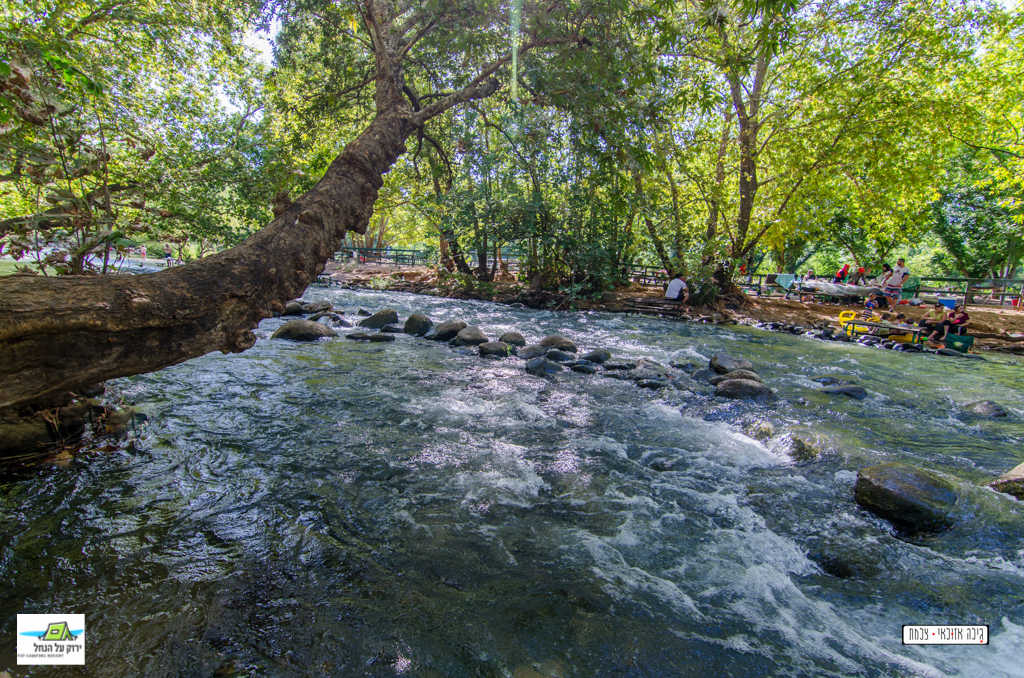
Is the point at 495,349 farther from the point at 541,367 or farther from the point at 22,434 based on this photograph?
the point at 22,434

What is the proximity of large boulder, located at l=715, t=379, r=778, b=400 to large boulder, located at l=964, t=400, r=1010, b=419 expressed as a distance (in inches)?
112

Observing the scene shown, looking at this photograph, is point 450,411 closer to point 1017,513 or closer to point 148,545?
point 148,545

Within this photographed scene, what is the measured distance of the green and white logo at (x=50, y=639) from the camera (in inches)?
90.1

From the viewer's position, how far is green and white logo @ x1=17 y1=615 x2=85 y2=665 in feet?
7.51

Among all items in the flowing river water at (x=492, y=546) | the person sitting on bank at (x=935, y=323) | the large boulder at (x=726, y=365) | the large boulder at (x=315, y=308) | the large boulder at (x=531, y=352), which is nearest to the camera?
the flowing river water at (x=492, y=546)

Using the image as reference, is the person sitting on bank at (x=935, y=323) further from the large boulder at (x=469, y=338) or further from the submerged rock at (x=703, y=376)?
the large boulder at (x=469, y=338)

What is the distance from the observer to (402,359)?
8820 mm

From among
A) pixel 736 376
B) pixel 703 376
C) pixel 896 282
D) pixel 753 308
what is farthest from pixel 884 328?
pixel 703 376

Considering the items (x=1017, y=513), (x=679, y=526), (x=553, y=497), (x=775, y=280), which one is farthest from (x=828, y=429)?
(x=775, y=280)

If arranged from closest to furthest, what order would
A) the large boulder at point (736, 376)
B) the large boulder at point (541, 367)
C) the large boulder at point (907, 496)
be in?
the large boulder at point (907, 496) < the large boulder at point (736, 376) < the large boulder at point (541, 367)

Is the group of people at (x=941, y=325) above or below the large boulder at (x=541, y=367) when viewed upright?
above

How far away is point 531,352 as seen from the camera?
383 inches

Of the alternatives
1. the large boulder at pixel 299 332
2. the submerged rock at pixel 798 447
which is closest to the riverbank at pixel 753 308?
the large boulder at pixel 299 332

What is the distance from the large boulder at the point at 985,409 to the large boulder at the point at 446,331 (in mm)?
9042
